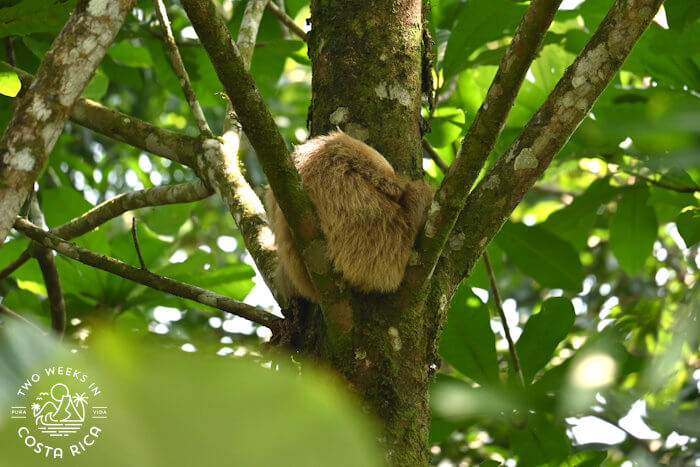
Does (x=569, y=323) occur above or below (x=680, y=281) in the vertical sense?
below

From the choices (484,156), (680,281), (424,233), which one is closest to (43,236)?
(424,233)

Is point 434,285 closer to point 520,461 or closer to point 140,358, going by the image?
point 520,461

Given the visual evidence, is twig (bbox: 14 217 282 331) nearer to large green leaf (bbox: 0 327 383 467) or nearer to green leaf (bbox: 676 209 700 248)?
green leaf (bbox: 676 209 700 248)

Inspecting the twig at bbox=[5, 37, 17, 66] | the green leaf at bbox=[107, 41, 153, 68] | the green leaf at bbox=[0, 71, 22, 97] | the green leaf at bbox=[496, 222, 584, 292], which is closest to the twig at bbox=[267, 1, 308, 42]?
the green leaf at bbox=[107, 41, 153, 68]

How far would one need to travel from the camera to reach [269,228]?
3004mm

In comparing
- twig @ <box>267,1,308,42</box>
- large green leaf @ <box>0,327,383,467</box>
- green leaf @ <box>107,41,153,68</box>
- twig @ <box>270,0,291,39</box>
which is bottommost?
large green leaf @ <box>0,327,383,467</box>

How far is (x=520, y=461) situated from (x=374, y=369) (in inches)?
50.5

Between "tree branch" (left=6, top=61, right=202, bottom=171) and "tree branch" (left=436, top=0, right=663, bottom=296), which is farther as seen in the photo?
"tree branch" (left=6, top=61, right=202, bottom=171)

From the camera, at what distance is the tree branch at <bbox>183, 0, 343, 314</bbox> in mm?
1966

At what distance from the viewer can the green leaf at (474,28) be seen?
3.53m

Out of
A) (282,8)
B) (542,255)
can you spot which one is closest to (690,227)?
(542,255)

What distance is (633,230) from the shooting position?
13.0ft

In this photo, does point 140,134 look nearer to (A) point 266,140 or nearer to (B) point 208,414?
(A) point 266,140

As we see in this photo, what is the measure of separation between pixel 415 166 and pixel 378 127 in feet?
0.74
